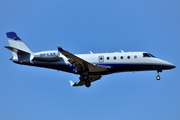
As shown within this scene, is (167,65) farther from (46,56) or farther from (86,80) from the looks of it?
(46,56)

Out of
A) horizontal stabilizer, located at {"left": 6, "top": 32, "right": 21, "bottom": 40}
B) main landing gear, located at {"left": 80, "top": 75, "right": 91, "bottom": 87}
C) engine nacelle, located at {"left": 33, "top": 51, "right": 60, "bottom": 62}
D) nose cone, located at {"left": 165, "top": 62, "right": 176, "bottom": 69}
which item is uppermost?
horizontal stabilizer, located at {"left": 6, "top": 32, "right": 21, "bottom": 40}

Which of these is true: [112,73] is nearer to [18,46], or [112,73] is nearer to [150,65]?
[150,65]

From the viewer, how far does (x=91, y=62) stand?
28641 mm

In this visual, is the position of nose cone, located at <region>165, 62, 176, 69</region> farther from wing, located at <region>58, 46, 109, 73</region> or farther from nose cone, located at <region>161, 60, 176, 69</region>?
wing, located at <region>58, 46, 109, 73</region>

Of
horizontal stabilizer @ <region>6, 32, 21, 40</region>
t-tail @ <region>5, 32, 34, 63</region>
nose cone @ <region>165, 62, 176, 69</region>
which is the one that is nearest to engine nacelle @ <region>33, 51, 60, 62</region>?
t-tail @ <region>5, 32, 34, 63</region>

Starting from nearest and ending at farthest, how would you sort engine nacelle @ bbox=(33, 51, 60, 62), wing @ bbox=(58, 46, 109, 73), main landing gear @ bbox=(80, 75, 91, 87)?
1. wing @ bbox=(58, 46, 109, 73)
2. engine nacelle @ bbox=(33, 51, 60, 62)
3. main landing gear @ bbox=(80, 75, 91, 87)

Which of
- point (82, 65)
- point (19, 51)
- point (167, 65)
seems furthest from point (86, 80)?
point (167, 65)

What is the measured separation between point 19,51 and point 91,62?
257 inches

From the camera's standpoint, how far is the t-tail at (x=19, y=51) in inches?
1161

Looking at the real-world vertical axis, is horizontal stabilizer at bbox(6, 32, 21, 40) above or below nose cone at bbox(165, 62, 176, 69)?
above

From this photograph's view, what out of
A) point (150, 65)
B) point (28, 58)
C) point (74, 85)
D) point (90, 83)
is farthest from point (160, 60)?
point (28, 58)

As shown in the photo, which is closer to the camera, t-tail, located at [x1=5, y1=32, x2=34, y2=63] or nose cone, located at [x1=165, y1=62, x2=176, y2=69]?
nose cone, located at [x1=165, y1=62, x2=176, y2=69]

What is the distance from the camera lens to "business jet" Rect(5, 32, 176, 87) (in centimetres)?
2800

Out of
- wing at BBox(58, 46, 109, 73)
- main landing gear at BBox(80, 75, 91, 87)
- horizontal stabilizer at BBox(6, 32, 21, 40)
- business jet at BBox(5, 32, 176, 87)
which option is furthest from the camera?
horizontal stabilizer at BBox(6, 32, 21, 40)
